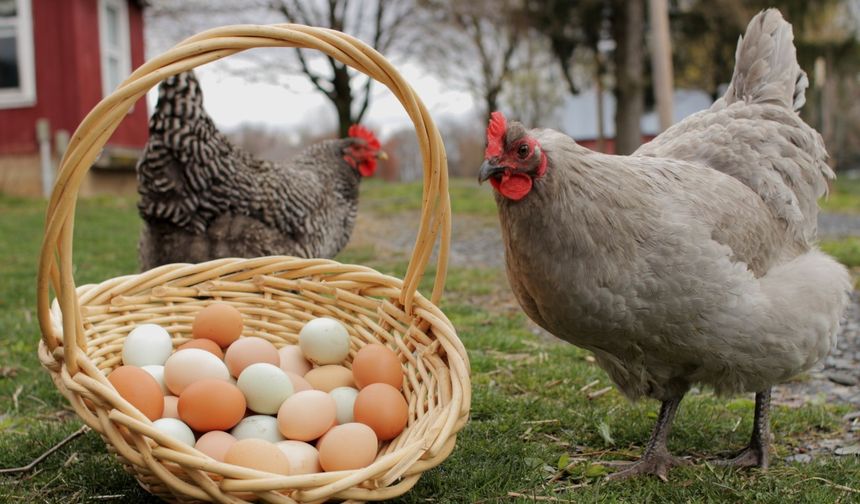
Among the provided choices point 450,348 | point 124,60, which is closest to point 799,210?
point 450,348

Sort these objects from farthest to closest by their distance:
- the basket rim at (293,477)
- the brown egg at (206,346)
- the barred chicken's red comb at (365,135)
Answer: the barred chicken's red comb at (365,135) → the brown egg at (206,346) → the basket rim at (293,477)

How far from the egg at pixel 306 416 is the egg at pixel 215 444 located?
17 cm

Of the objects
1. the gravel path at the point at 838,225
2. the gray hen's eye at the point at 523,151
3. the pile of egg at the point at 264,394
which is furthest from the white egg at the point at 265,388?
the gravel path at the point at 838,225

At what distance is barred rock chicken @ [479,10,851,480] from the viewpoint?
210 centimetres

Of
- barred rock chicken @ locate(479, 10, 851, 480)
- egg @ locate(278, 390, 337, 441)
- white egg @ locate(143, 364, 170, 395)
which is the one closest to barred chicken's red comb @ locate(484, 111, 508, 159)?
barred rock chicken @ locate(479, 10, 851, 480)

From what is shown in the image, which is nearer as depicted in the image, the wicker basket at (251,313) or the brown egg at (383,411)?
the wicker basket at (251,313)

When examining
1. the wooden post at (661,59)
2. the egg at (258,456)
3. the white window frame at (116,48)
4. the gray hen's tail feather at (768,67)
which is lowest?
the egg at (258,456)

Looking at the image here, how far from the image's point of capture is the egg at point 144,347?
254 centimetres

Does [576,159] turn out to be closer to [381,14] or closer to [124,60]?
[124,60]

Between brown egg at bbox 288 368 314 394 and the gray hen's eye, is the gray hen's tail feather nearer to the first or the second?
the gray hen's eye

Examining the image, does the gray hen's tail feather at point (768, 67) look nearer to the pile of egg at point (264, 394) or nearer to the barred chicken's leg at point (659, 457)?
the barred chicken's leg at point (659, 457)

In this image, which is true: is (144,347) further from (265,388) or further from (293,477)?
(293,477)

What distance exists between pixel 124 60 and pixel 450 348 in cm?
1370

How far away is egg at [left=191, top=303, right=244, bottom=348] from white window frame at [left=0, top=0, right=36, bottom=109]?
458 inches
